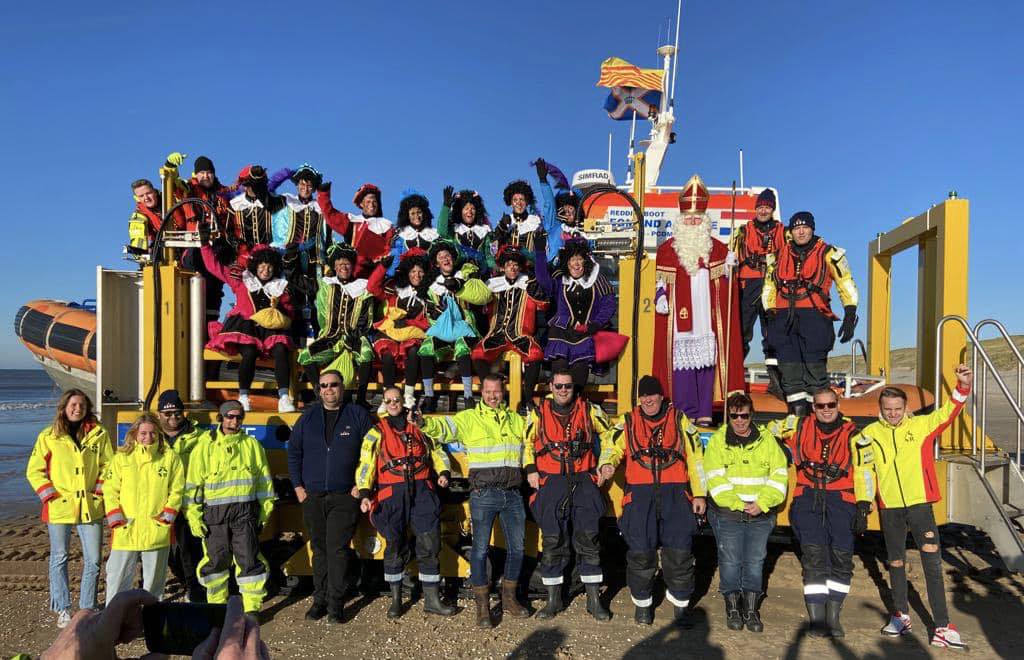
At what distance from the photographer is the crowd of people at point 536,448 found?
480 centimetres

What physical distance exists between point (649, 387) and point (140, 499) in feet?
11.7

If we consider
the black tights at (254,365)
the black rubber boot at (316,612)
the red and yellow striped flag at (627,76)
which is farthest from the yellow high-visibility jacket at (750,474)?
the red and yellow striped flag at (627,76)

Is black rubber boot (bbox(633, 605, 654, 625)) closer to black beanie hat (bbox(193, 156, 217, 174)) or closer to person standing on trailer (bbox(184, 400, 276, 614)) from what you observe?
person standing on trailer (bbox(184, 400, 276, 614))

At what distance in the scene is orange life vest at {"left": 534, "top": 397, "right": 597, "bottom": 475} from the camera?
198 inches

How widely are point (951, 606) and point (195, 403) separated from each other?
639 cm

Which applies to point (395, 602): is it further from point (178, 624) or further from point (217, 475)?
point (178, 624)

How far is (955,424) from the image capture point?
18.2 feet

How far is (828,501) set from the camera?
4.77 m

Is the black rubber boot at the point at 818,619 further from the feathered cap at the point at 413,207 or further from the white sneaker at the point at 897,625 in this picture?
the feathered cap at the point at 413,207

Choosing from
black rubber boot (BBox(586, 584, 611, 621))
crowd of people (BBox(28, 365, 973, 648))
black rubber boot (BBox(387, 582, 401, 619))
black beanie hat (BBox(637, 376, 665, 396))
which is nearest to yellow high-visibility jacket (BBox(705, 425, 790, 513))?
crowd of people (BBox(28, 365, 973, 648))

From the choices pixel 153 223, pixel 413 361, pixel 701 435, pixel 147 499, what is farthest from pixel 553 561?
pixel 153 223

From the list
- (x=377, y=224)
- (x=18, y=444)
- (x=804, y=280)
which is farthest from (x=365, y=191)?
(x=18, y=444)

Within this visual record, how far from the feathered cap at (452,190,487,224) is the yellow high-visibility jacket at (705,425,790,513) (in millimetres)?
3412

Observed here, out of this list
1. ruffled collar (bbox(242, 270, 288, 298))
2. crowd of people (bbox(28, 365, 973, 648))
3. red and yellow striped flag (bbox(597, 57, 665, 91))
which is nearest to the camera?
crowd of people (bbox(28, 365, 973, 648))
